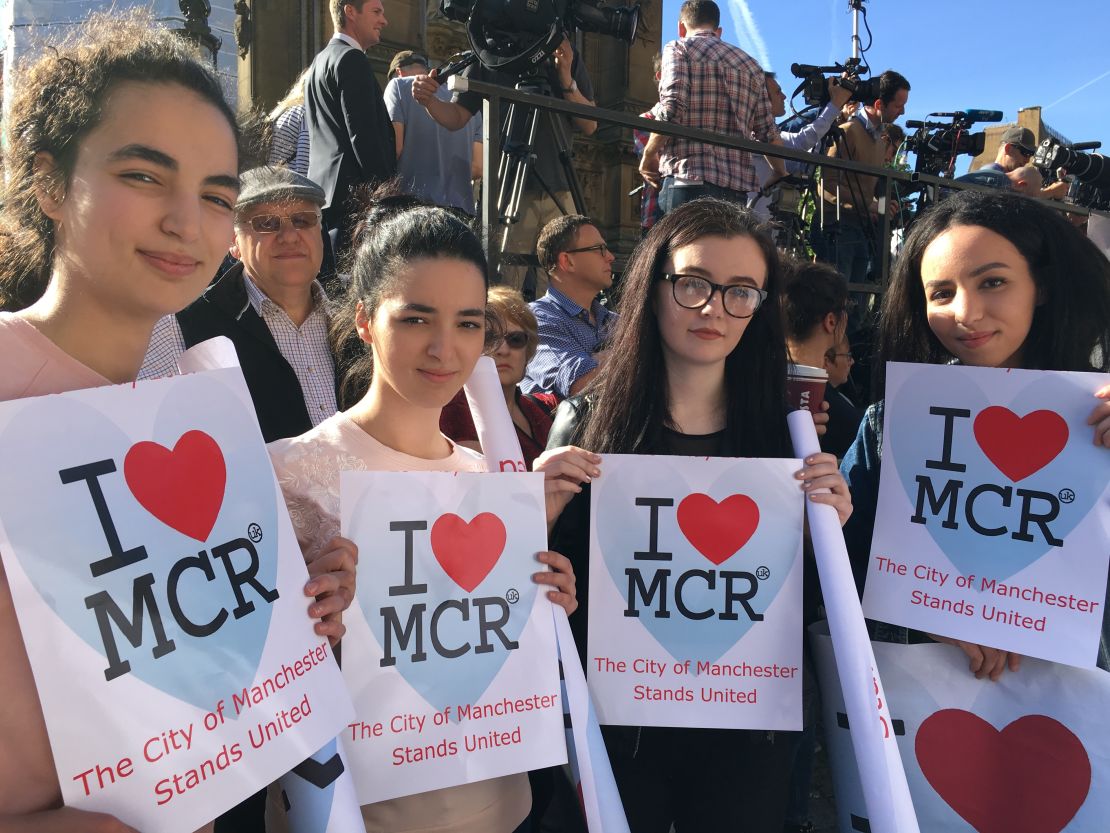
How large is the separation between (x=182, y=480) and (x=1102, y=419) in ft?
5.97

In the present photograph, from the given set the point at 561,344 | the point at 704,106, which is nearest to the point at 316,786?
the point at 561,344

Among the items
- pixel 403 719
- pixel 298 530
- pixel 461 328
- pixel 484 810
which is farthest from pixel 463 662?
pixel 461 328

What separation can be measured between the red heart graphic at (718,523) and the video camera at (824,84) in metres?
5.37

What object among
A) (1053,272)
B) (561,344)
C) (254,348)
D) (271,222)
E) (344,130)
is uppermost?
(344,130)

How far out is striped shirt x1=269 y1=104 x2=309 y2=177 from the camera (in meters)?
4.21

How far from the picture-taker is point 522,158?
424cm

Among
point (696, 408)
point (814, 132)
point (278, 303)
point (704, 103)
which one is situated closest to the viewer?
point (696, 408)

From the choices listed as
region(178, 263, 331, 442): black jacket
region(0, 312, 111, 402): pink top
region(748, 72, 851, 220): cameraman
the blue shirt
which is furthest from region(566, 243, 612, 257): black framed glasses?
region(0, 312, 111, 402): pink top

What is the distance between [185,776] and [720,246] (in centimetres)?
158

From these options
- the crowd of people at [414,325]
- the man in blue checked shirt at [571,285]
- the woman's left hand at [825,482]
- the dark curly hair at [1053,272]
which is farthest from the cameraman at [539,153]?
the woman's left hand at [825,482]

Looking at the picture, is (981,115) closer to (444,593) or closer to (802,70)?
(802,70)

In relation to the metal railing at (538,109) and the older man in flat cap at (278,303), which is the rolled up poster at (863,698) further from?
the metal railing at (538,109)

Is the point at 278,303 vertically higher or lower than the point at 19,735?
higher

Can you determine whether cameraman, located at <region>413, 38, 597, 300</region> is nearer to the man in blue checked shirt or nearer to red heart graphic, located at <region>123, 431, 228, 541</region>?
the man in blue checked shirt
